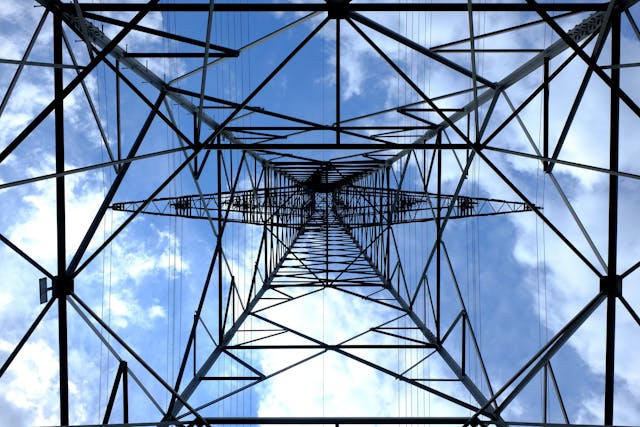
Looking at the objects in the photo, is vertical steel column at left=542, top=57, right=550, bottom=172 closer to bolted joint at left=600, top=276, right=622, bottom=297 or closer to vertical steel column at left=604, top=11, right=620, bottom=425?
vertical steel column at left=604, top=11, right=620, bottom=425

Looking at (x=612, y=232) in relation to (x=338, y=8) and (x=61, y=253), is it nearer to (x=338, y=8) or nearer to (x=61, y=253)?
(x=338, y=8)

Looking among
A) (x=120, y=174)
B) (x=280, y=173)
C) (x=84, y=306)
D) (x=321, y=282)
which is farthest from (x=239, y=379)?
(x=280, y=173)

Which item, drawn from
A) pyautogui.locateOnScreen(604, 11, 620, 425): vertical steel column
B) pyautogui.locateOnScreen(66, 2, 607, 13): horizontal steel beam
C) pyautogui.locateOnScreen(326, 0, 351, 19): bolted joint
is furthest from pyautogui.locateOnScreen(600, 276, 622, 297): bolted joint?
pyautogui.locateOnScreen(326, 0, 351, 19): bolted joint

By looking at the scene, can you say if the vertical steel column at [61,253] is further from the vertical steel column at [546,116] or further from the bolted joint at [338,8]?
the vertical steel column at [546,116]

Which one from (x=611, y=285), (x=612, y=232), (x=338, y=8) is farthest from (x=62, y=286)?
(x=612, y=232)

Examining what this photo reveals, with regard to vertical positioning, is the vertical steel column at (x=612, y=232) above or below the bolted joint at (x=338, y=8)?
below

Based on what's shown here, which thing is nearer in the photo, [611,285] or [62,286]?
[62,286]

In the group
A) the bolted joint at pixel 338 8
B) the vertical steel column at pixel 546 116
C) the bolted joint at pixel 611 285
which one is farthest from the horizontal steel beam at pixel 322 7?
the bolted joint at pixel 611 285
